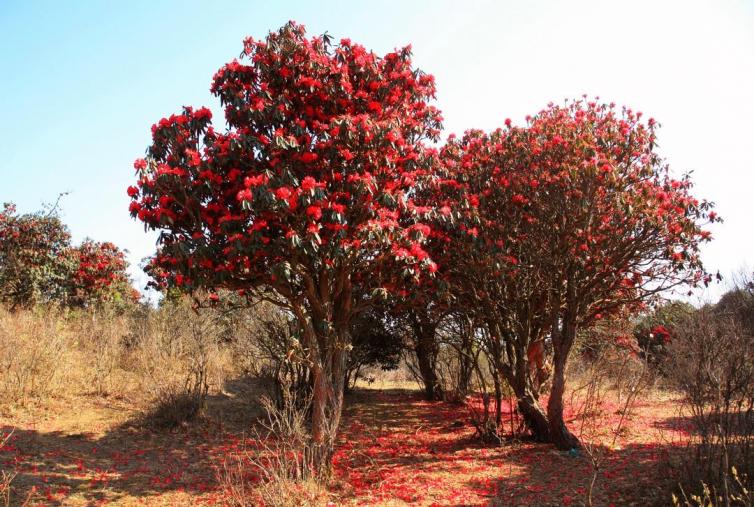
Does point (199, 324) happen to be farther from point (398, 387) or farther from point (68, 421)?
point (398, 387)

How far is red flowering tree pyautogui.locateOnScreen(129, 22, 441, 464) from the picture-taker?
19.6 feet

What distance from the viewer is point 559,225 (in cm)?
817

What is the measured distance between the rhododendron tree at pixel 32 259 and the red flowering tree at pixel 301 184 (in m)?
10.1

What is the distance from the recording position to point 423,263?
21.4 ft

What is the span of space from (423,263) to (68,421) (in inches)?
309

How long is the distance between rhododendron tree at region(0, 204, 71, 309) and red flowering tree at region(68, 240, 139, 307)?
1.19 feet

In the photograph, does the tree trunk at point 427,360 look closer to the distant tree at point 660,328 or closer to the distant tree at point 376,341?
the distant tree at point 376,341

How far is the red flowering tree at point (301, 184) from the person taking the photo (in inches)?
235

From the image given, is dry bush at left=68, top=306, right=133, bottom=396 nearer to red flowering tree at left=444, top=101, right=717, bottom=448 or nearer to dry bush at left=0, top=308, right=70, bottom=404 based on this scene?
dry bush at left=0, top=308, right=70, bottom=404

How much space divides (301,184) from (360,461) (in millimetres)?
4788

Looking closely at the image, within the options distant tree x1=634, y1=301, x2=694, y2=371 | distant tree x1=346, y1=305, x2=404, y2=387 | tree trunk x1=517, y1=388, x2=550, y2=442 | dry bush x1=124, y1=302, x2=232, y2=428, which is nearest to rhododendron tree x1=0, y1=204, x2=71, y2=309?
dry bush x1=124, y1=302, x2=232, y2=428

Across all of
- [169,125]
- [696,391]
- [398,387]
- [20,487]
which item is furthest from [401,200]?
[398,387]

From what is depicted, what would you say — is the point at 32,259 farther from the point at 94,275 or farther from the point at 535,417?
the point at 535,417

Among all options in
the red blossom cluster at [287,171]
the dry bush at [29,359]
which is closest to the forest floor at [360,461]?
the dry bush at [29,359]
